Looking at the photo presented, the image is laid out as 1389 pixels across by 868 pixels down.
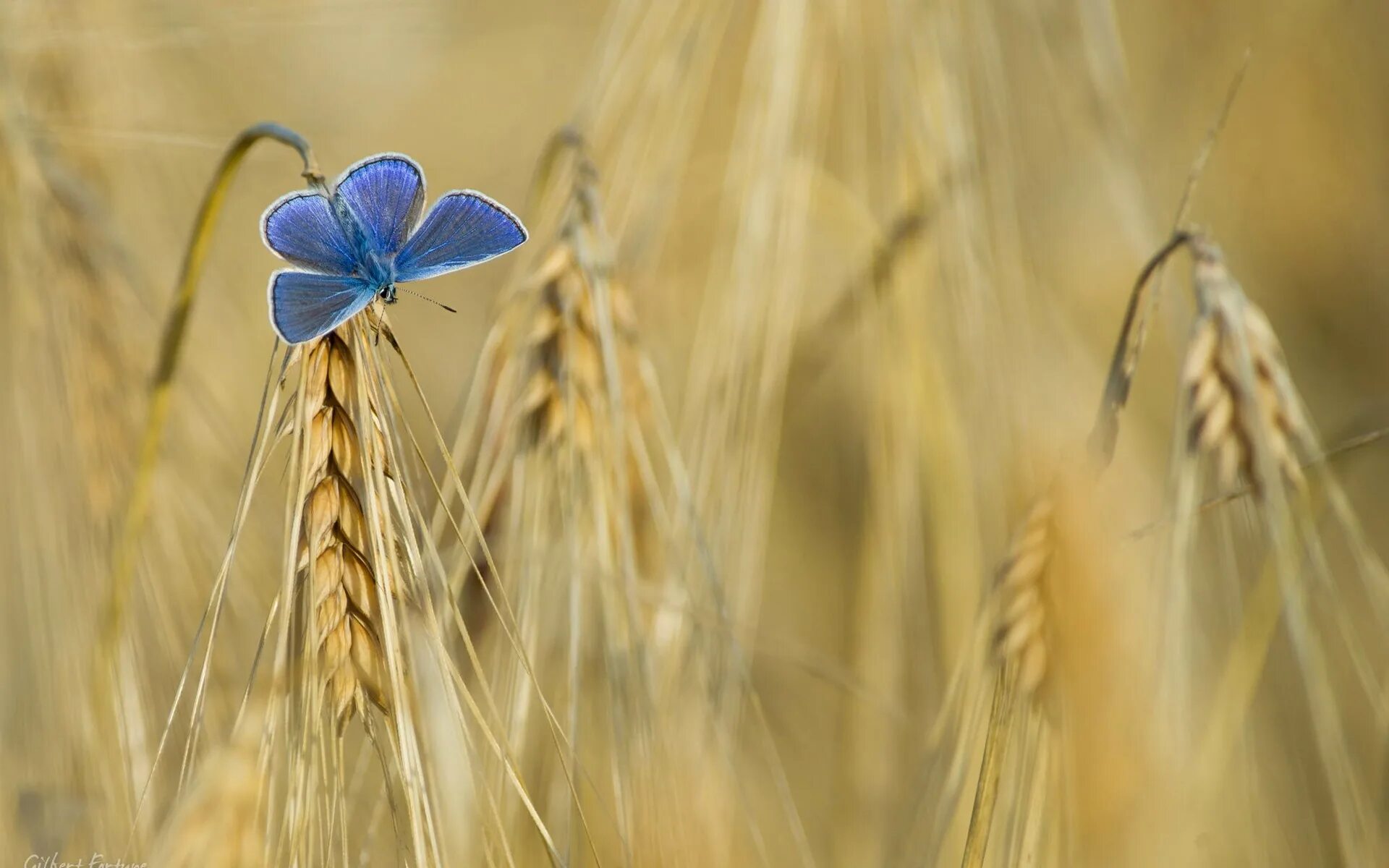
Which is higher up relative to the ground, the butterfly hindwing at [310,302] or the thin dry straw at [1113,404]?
the butterfly hindwing at [310,302]

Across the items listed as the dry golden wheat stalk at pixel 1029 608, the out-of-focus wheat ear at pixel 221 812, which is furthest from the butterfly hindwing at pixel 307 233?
the dry golden wheat stalk at pixel 1029 608

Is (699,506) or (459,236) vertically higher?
(459,236)

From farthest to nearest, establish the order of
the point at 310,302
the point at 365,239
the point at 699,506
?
the point at 699,506 < the point at 365,239 < the point at 310,302

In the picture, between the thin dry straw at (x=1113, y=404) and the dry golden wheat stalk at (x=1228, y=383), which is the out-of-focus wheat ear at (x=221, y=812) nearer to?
the thin dry straw at (x=1113, y=404)

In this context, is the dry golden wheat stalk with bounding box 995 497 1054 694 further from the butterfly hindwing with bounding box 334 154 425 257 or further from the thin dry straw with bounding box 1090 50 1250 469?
the butterfly hindwing with bounding box 334 154 425 257

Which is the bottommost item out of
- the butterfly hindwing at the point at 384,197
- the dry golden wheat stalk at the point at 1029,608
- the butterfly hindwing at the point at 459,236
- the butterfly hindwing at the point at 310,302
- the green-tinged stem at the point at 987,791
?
the green-tinged stem at the point at 987,791

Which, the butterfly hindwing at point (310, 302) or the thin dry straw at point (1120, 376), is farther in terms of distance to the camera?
the thin dry straw at point (1120, 376)

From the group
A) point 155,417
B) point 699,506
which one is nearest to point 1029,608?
point 699,506

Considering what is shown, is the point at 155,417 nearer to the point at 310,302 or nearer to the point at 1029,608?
the point at 310,302
